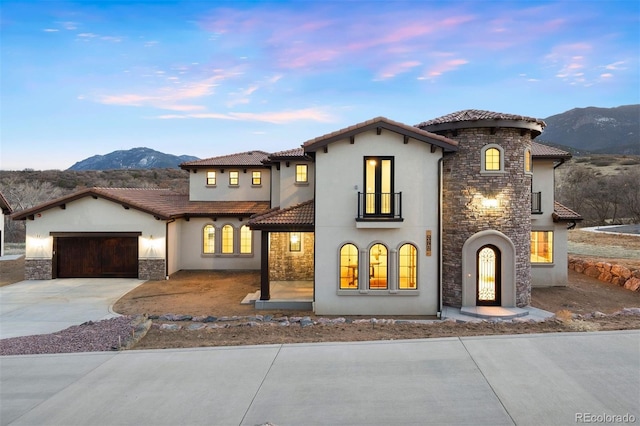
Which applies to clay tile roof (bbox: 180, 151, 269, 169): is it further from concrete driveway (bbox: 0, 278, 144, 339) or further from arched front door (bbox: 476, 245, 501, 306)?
arched front door (bbox: 476, 245, 501, 306)

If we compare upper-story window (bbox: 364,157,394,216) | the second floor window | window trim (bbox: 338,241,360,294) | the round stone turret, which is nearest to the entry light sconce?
the round stone turret

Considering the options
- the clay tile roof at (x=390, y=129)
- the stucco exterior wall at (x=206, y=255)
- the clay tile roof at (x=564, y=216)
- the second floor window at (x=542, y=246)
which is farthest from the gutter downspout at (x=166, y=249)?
the clay tile roof at (x=564, y=216)

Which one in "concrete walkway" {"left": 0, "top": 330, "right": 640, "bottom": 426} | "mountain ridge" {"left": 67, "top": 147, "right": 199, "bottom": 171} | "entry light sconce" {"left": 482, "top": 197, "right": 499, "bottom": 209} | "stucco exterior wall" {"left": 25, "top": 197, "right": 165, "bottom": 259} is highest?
"mountain ridge" {"left": 67, "top": 147, "right": 199, "bottom": 171}

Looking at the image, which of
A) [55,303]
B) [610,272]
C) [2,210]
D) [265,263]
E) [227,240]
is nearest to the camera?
[55,303]

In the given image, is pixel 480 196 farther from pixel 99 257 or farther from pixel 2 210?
pixel 2 210

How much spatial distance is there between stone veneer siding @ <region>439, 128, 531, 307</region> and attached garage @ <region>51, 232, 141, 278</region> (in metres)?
14.8

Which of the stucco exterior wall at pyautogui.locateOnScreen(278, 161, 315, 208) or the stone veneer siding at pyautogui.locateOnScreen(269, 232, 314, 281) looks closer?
the stone veneer siding at pyautogui.locateOnScreen(269, 232, 314, 281)

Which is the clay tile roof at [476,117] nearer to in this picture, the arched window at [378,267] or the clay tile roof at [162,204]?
the arched window at [378,267]

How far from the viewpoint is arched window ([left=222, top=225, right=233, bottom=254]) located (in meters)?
20.2

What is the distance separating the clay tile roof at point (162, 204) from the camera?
1727 centimetres

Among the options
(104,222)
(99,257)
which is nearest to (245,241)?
(104,222)

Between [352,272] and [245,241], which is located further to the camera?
[245,241]

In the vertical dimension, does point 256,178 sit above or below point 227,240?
above

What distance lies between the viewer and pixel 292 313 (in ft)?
41.1
